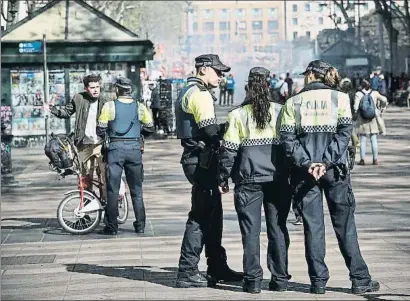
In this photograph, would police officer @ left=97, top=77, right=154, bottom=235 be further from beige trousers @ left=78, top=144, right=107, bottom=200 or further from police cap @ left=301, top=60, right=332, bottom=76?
police cap @ left=301, top=60, right=332, bottom=76

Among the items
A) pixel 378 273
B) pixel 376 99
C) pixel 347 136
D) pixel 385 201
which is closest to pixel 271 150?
pixel 347 136

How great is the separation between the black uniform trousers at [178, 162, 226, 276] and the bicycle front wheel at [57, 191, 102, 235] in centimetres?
420

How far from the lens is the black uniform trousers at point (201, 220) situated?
34.3 feet

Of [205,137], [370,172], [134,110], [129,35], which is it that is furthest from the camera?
[129,35]

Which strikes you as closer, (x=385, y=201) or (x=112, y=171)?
(x=112, y=171)

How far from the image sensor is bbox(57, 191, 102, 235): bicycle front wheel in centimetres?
1463

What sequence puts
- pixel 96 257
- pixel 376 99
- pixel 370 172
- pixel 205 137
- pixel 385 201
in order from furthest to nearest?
pixel 376 99, pixel 370 172, pixel 385 201, pixel 96 257, pixel 205 137

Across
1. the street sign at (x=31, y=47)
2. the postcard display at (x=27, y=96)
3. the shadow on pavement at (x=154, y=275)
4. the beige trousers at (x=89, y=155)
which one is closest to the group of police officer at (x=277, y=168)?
the shadow on pavement at (x=154, y=275)

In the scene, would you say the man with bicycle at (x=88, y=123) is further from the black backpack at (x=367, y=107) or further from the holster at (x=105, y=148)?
the black backpack at (x=367, y=107)

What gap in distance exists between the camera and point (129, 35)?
33469mm

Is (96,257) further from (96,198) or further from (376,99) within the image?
(376,99)

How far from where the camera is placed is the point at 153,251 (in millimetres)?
12758

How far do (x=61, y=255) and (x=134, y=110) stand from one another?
2.08m

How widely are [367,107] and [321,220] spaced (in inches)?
537
